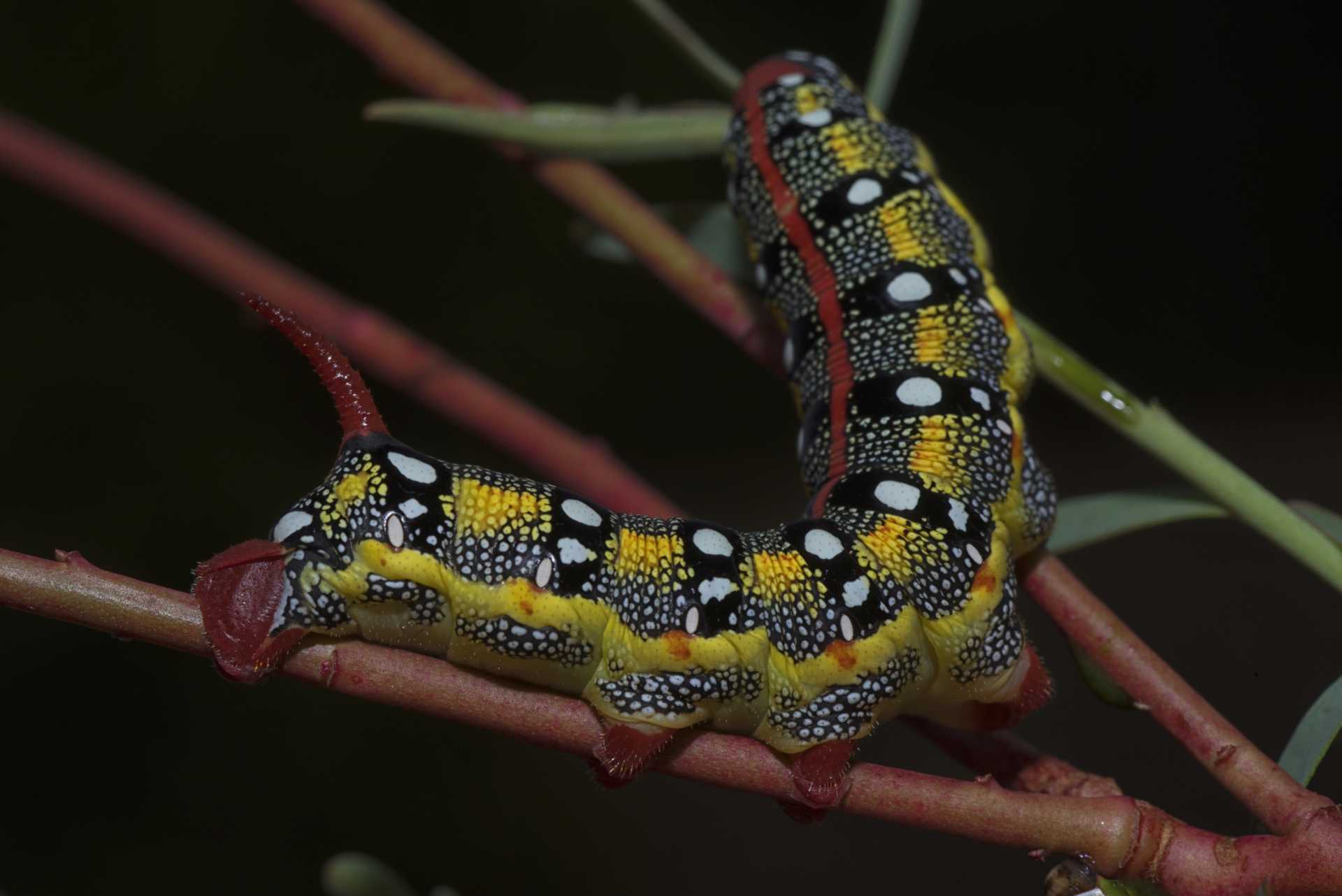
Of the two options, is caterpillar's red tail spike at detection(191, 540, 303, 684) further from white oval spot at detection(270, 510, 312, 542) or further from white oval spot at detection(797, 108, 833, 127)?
white oval spot at detection(797, 108, 833, 127)

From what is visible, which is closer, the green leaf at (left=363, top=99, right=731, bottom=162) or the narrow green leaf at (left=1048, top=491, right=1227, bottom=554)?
the narrow green leaf at (left=1048, top=491, right=1227, bottom=554)

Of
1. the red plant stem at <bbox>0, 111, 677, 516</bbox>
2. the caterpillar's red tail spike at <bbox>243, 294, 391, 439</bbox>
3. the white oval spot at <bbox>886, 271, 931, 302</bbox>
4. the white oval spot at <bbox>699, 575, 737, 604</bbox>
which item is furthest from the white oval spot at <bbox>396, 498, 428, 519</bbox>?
the white oval spot at <bbox>886, 271, 931, 302</bbox>

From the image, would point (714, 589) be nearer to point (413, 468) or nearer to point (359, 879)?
point (413, 468)

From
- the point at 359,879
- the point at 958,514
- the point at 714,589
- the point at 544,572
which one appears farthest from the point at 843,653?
the point at 359,879

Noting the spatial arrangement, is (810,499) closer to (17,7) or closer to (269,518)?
(269,518)

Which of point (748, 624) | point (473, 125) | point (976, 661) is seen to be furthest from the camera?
point (473, 125)

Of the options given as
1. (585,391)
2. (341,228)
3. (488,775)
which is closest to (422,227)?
(341,228)

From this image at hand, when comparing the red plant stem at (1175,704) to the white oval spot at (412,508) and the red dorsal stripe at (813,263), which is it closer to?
the red dorsal stripe at (813,263)
